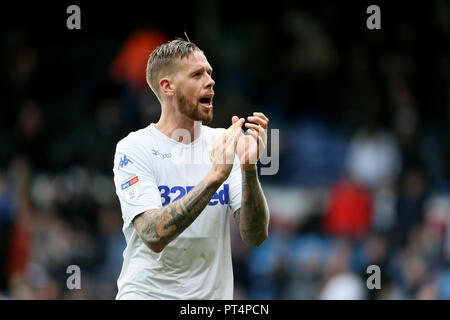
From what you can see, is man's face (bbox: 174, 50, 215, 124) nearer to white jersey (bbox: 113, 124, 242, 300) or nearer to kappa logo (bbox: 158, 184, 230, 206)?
white jersey (bbox: 113, 124, 242, 300)

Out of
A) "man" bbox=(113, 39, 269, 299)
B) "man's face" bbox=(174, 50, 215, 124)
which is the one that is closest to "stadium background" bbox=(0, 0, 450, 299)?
"man" bbox=(113, 39, 269, 299)

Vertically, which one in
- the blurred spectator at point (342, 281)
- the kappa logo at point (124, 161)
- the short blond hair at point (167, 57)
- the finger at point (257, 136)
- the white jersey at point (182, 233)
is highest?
the short blond hair at point (167, 57)

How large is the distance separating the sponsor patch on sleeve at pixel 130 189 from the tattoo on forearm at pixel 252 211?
0.68 metres

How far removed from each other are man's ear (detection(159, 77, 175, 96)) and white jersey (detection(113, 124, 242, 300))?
30 centimetres

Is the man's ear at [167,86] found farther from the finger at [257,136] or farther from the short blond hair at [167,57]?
the finger at [257,136]

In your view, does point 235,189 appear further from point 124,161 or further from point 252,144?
point 124,161

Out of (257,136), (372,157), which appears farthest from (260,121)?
(372,157)

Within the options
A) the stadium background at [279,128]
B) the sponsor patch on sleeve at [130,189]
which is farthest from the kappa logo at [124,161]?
the stadium background at [279,128]

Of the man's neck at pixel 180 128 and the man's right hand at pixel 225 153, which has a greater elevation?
the man's neck at pixel 180 128

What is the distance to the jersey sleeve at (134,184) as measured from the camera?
16.7 feet

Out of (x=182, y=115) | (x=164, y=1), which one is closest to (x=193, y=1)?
(x=164, y=1)

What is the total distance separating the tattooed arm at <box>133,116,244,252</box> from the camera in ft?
15.9

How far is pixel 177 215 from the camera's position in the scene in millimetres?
4848

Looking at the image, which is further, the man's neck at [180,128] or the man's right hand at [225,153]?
the man's neck at [180,128]
